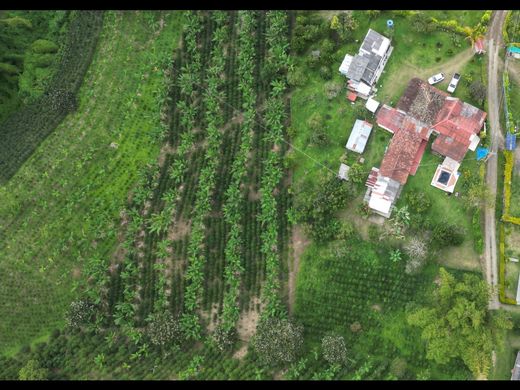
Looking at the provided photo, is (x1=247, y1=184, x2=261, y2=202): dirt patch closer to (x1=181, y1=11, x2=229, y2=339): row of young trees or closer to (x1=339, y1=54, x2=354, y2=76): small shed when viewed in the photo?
(x1=181, y1=11, x2=229, y2=339): row of young trees

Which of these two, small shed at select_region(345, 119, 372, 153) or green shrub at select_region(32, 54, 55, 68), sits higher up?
small shed at select_region(345, 119, 372, 153)

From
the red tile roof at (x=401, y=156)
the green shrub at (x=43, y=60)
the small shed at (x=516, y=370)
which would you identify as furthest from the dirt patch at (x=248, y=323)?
the green shrub at (x=43, y=60)

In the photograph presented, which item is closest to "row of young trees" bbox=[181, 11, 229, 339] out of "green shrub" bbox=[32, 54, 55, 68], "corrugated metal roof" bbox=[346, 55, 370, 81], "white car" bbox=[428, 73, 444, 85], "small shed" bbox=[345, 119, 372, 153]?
"small shed" bbox=[345, 119, 372, 153]

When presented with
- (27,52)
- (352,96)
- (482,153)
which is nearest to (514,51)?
(482,153)

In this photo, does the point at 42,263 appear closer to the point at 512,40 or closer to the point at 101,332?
the point at 101,332

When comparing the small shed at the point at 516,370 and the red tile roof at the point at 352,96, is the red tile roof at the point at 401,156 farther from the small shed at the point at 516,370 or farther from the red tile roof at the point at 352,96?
the small shed at the point at 516,370

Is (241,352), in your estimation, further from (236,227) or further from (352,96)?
(352,96)
